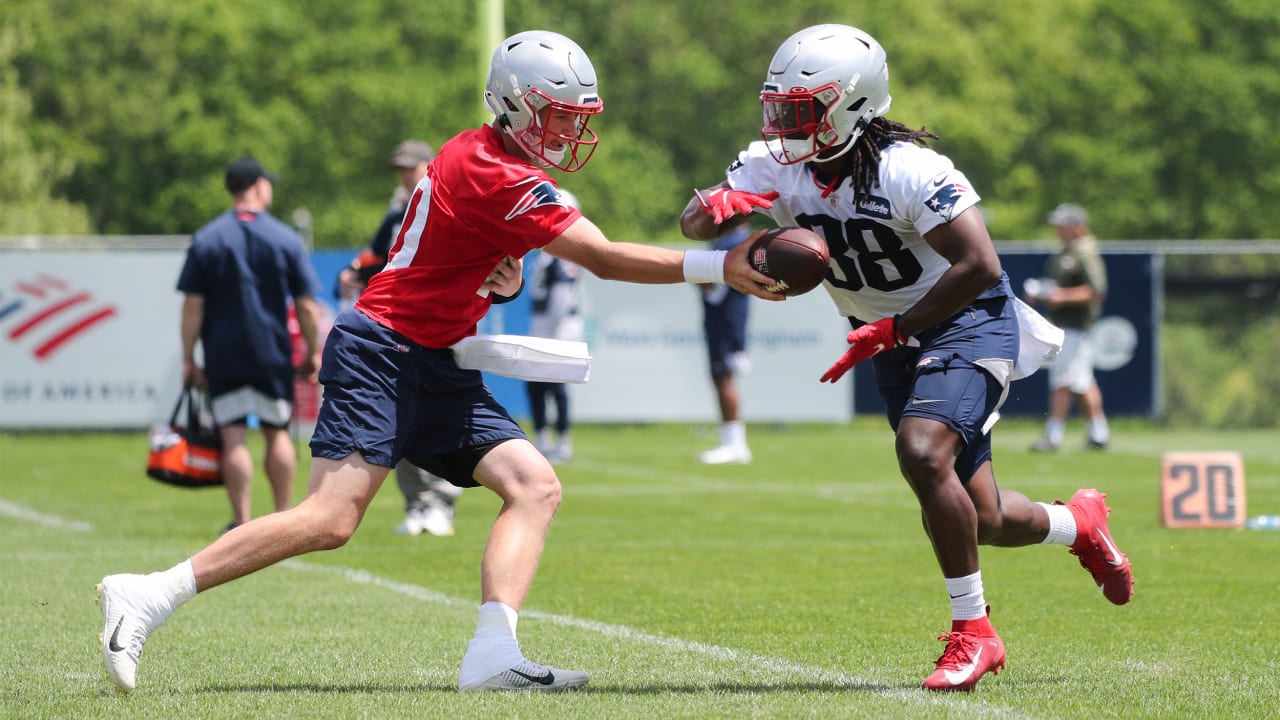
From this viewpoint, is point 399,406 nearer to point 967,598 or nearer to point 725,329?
point 967,598

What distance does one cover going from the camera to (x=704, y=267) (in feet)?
16.4

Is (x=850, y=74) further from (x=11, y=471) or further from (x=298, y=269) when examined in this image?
(x=11, y=471)

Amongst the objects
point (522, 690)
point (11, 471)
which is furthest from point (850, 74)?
point (11, 471)

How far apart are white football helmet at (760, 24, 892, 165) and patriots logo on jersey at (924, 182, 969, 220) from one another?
33cm

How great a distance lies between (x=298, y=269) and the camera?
30.8ft

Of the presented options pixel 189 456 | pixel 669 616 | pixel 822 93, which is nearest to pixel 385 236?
pixel 189 456

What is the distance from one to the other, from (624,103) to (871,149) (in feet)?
126

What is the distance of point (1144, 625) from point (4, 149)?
30362 mm

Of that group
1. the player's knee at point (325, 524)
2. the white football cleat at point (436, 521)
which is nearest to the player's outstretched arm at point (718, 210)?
the player's knee at point (325, 524)

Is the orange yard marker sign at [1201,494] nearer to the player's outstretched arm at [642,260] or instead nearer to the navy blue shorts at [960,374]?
the navy blue shorts at [960,374]

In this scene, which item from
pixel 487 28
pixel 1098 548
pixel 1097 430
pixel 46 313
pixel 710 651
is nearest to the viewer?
pixel 710 651

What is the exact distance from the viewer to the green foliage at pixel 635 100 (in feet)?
127

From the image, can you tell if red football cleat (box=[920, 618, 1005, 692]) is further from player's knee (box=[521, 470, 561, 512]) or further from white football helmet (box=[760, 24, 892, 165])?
white football helmet (box=[760, 24, 892, 165])

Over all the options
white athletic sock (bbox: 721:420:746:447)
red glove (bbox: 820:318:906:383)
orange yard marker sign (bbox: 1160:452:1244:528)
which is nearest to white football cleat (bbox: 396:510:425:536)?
orange yard marker sign (bbox: 1160:452:1244:528)
